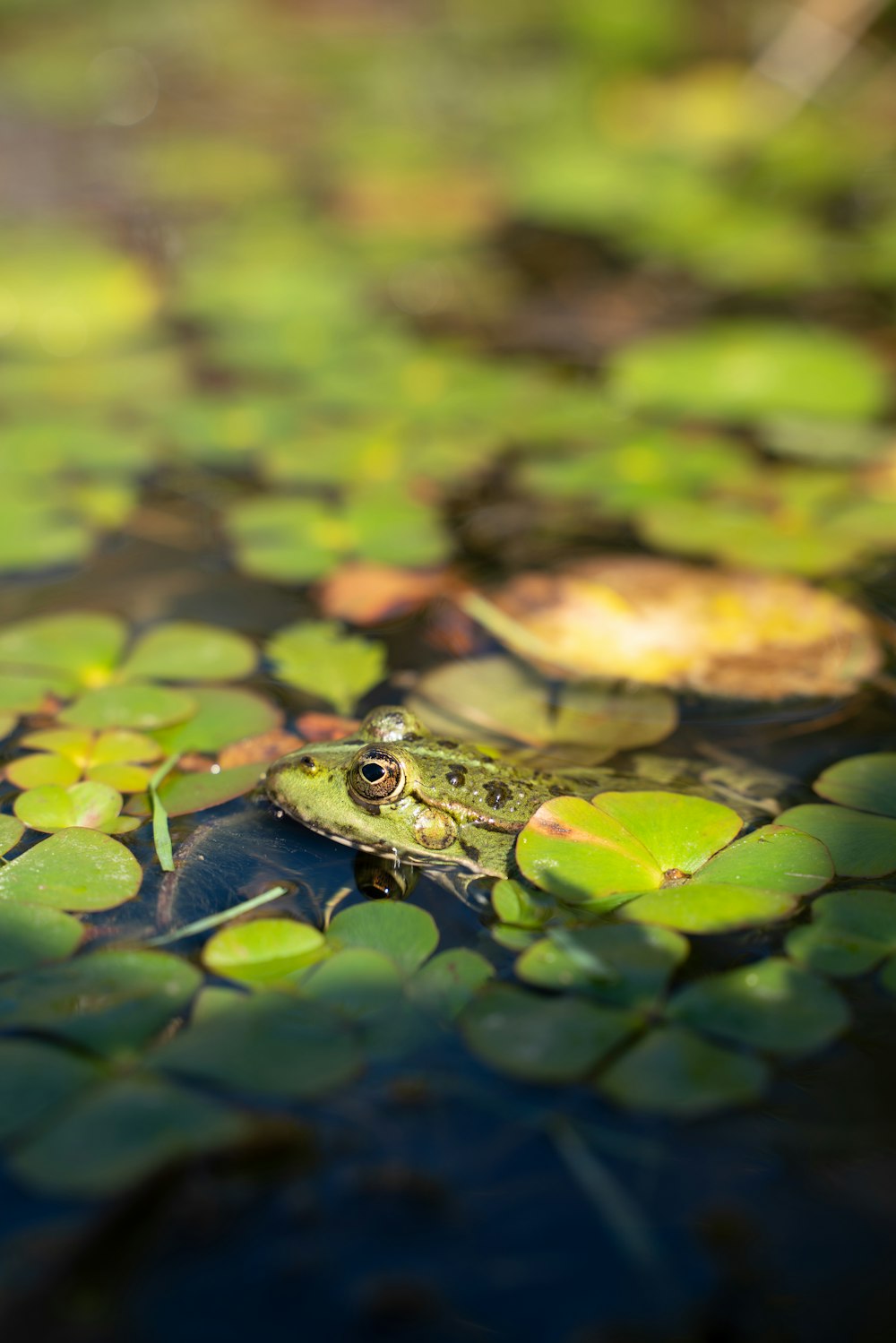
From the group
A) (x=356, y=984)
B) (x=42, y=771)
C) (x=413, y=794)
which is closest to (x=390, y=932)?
(x=356, y=984)

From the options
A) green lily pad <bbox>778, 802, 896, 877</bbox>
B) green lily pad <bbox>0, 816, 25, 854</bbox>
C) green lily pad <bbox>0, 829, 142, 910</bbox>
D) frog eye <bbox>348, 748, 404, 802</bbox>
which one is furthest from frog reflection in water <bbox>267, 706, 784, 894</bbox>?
green lily pad <bbox>0, 816, 25, 854</bbox>

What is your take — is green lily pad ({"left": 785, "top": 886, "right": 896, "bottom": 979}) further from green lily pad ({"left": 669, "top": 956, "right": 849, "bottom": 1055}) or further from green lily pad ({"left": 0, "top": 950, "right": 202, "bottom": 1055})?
green lily pad ({"left": 0, "top": 950, "right": 202, "bottom": 1055})

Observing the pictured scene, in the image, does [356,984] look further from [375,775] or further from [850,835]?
[850,835]

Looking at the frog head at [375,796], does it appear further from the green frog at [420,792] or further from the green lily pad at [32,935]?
the green lily pad at [32,935]

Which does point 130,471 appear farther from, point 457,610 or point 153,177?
point 153,177

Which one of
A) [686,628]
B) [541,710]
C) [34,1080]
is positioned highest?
[686,628]

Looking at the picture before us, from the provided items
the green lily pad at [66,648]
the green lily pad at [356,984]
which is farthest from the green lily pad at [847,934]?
the green lily pad at [66,648]
